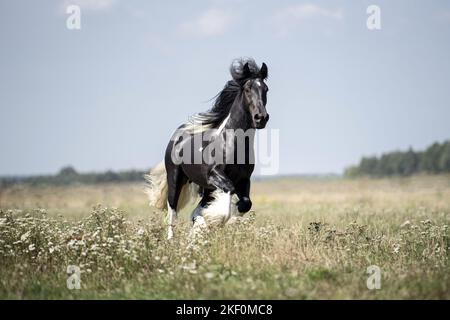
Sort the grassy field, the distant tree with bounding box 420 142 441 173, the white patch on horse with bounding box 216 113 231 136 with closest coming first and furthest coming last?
1. the grassy field
2. the white patch on horse with bounding box 216 113 231 136
3. the distant tree with bounding box 420 142 441 173

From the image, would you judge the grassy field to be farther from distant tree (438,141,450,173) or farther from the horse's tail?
distant tree (438,141,450,173)

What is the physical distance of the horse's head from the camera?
27.9ft

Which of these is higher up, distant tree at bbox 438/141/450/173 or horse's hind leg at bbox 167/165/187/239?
distant tree at bbox 438/141/450/173

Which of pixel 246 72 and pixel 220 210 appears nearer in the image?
pixel 220 210

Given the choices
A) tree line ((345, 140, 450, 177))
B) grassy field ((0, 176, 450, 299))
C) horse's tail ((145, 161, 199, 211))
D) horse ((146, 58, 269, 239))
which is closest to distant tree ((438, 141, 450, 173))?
tree line ((345, 140, 450, 177))

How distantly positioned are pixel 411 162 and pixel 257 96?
118 meters

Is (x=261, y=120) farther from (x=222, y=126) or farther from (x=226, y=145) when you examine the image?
(x=222, y=126)

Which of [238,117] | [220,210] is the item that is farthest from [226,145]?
[220,210]

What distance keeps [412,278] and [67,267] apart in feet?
14.3

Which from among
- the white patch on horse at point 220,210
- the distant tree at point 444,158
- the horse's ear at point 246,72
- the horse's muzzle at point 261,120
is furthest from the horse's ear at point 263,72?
the distant tree at point 444,158

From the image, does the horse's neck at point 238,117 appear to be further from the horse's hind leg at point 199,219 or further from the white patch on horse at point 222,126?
the horse's hind leg at point 199,219

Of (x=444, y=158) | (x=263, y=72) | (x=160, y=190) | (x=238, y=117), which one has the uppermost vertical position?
(x=263, y=72)

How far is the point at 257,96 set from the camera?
874 centimetres

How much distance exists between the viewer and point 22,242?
846 cm
